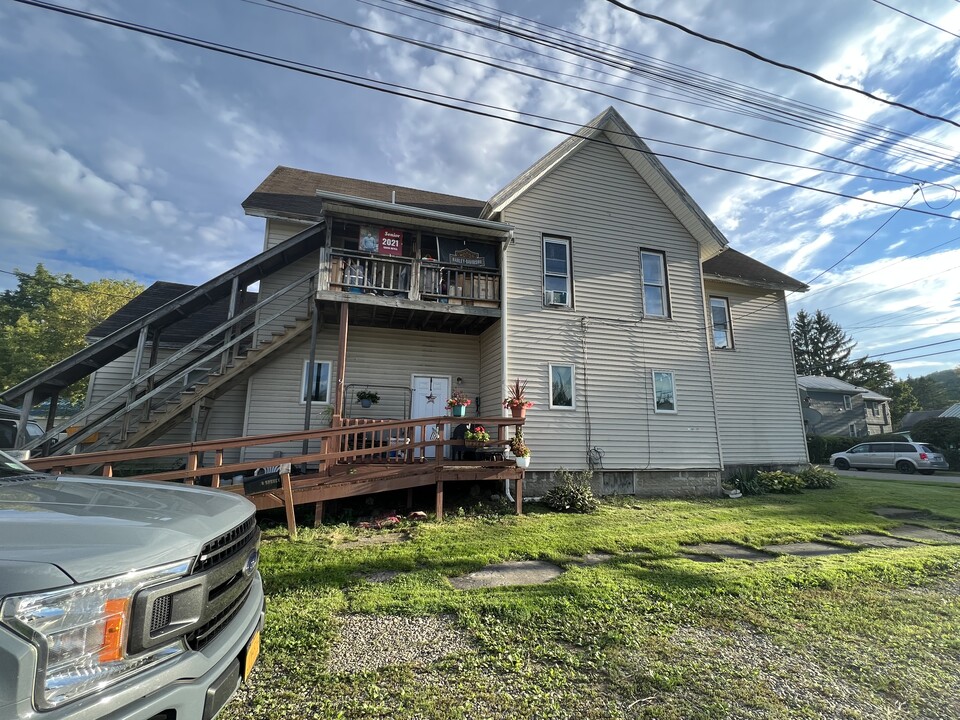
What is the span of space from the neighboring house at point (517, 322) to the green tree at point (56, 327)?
25088 mm

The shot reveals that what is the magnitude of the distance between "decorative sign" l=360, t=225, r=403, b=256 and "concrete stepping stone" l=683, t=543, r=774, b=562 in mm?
8408

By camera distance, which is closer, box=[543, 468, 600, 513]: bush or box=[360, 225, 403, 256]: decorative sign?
box=[543, 468, 600, 513]: bush

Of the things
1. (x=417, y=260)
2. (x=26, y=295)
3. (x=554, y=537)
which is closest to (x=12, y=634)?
(x=554, y=537)

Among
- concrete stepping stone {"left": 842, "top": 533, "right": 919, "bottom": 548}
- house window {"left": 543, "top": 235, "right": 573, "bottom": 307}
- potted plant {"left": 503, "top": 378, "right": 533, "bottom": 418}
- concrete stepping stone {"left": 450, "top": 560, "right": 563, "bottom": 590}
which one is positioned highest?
house window {"left": 543, "top": 235, "right": 573, "bottom": 307}

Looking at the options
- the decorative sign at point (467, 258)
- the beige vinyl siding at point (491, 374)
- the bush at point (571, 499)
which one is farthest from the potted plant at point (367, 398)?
the bush at point (571, 499)

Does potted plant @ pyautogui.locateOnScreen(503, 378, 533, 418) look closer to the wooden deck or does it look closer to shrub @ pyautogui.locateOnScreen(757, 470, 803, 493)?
the wooden deck

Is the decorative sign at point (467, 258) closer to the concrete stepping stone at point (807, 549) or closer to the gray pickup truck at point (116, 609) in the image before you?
the concrete stepping stone at point (807, 549)

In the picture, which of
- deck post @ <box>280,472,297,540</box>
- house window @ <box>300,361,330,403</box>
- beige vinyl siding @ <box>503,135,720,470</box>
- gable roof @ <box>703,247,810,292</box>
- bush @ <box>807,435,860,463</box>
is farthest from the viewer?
bush @ <box>807,435,860,463</box>

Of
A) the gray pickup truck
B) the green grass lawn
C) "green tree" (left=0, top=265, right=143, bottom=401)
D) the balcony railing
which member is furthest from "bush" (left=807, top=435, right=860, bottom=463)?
"green tree" (left=0, top=265, right=143, bottom=401)

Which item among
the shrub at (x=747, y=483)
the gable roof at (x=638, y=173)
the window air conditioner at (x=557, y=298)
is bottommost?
the shrub at (x=747, y=483)

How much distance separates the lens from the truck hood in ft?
4.65

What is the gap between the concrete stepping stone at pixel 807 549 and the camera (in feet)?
19.6

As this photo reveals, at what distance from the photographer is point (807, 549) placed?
6.20 meters

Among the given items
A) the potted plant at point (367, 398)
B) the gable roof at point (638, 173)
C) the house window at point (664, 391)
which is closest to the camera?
the potted plant at point (367, 398)
